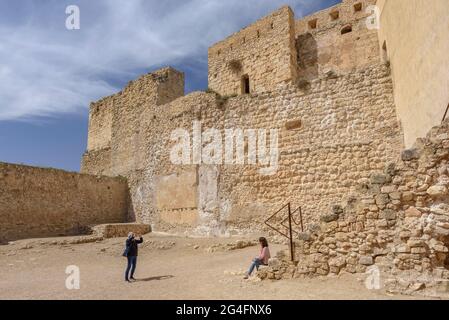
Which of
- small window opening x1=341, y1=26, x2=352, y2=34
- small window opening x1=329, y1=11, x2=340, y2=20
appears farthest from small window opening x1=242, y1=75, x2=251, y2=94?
small window opening x1=329, y1=11, x2=340, y2=20

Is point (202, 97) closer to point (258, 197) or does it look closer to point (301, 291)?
point (258, 197)

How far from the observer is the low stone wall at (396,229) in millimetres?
5906

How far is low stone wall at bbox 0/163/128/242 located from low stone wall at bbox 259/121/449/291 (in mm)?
11436

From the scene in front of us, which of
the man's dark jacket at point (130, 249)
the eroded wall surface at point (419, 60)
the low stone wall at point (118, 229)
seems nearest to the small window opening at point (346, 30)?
the eroded wall surface at point (419, 60)

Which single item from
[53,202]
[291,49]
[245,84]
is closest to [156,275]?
[53,202]

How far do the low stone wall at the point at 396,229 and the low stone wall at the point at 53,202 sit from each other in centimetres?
1144

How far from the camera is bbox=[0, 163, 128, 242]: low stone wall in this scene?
14117mm

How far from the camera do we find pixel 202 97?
48.9 ft

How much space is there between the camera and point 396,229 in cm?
629

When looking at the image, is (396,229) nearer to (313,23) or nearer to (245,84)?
(245,84)

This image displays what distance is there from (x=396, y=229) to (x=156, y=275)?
5.37 meters

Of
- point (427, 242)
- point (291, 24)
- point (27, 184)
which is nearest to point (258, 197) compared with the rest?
point (427, 242)

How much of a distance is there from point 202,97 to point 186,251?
20.5 ft

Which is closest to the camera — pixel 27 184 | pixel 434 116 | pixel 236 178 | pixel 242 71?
pixel 434 116
